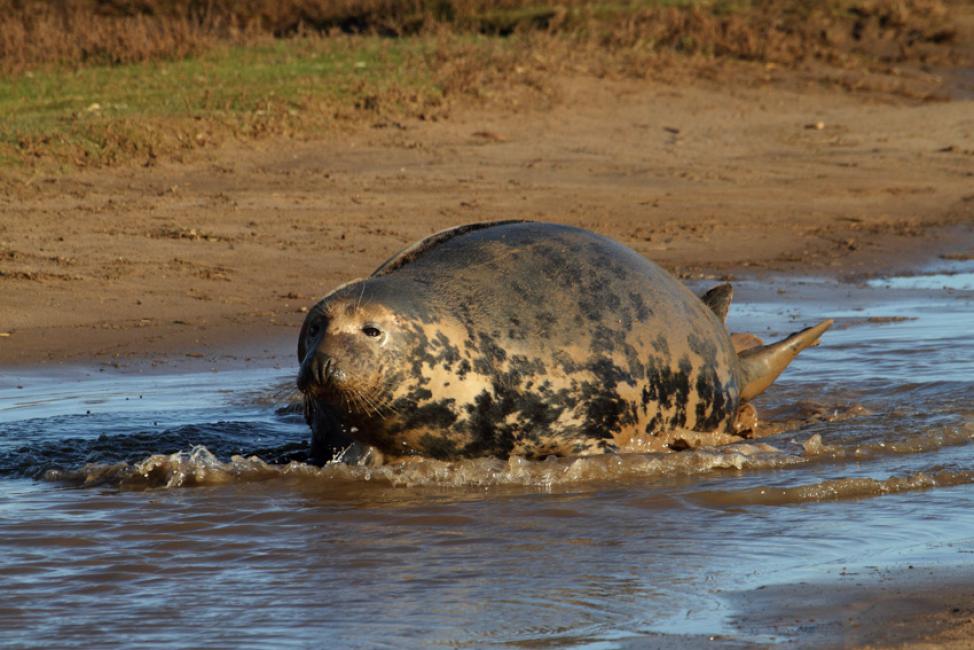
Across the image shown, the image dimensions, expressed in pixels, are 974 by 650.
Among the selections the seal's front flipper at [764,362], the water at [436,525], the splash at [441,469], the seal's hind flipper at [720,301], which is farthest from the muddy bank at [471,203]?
the seal's front flipper at [764,362]

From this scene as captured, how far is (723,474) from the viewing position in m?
6.09

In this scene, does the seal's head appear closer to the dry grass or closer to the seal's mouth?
the seal's mouth

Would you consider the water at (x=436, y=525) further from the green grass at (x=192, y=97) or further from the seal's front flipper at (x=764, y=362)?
the green grass at (x=192, y=97)

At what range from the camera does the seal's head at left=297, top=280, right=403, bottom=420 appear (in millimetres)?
5395

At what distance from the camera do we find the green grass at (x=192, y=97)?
12.7 meters

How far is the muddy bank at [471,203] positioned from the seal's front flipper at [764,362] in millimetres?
3268

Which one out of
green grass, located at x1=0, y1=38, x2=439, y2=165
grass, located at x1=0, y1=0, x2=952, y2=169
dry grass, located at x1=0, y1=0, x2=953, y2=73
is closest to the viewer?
green grass, located at x1=0, y1=38, x2=439, y2=165

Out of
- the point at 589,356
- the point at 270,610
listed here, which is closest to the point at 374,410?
the point at 589,356

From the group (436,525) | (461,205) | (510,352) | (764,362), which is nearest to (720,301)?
(764,362)

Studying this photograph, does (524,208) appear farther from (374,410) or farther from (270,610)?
(270,610)

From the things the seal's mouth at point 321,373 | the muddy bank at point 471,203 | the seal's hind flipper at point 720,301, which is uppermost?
the seal's mouth at point 321,373

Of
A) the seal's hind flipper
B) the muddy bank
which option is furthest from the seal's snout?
the muddy bank

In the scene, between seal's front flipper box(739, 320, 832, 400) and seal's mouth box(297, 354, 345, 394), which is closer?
seal's mouth box(297, 354, 345, 394)

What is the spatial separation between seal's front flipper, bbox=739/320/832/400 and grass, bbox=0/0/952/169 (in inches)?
275
